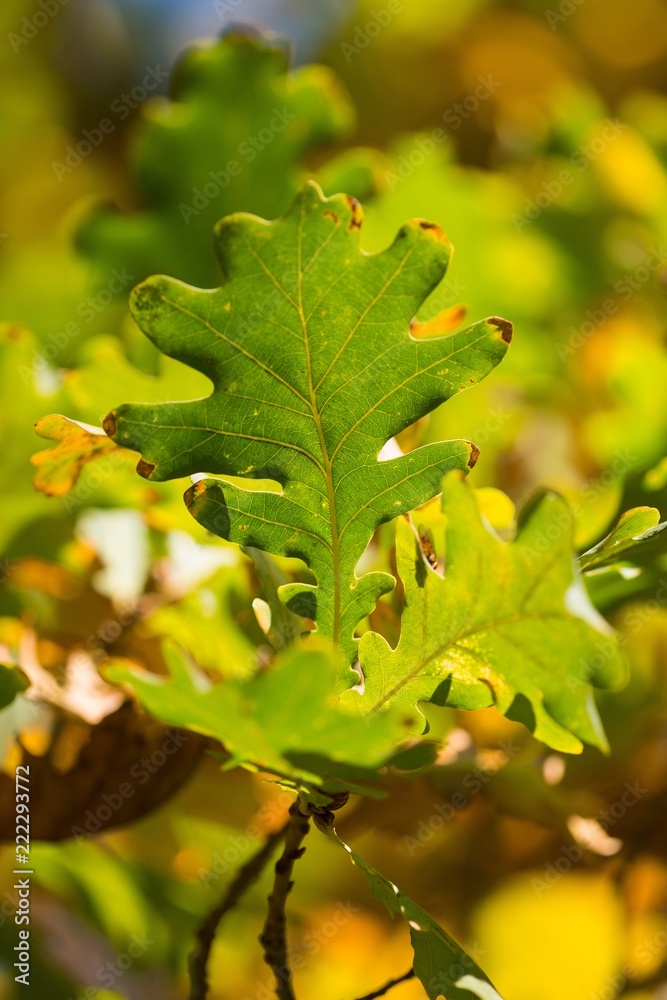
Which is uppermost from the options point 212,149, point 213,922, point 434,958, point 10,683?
point 212,149

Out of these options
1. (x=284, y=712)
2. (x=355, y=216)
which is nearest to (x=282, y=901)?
(x=284, y=712)

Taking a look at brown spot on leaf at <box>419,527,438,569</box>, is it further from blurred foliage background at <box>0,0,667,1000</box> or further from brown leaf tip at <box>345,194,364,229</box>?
brown leaf tip at <box>345,194,364,229</box>

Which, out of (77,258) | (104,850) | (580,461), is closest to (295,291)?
(77,258)

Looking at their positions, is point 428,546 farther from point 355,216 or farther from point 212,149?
point 212,149

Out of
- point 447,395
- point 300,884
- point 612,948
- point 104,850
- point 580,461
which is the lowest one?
point 612,948

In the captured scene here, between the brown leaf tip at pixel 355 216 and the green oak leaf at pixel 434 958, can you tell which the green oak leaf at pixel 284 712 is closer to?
the green oak leaf at pixel 434 958

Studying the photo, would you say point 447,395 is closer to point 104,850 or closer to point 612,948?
point 104,850
